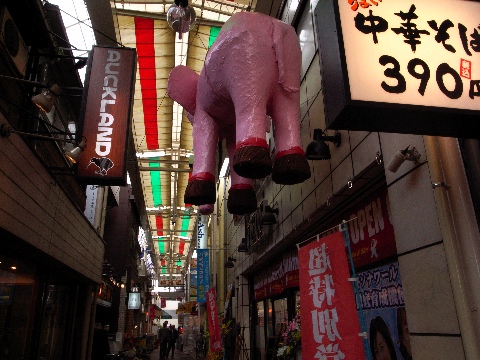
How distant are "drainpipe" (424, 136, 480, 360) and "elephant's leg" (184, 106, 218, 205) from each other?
88.9 inches

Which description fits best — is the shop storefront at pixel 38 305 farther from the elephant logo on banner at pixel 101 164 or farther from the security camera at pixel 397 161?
the security camera at pixel 397 161

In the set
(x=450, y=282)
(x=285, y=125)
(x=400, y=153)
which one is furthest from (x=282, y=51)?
(x=450, y=282)

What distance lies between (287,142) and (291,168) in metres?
0.38

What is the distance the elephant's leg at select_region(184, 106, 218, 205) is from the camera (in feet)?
13.9

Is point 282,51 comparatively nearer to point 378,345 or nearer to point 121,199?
point 378,345

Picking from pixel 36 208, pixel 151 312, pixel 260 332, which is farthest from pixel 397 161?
pixel 151 312

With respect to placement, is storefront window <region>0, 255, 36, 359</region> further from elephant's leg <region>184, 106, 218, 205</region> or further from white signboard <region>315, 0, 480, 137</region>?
white signboard <region>315, 0, 480, 137</region>

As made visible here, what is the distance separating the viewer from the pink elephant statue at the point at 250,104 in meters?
3.65

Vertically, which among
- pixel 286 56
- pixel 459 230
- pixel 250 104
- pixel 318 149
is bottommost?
pixel 459 230

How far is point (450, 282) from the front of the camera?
2.54 metres

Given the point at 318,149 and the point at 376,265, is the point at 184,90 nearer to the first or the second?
the point at 318,149

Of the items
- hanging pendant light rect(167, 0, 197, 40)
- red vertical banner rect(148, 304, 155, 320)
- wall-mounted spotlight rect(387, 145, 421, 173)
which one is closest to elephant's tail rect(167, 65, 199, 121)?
hanging pendant light rect(167, 0, 197, 40)

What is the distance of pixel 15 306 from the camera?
6098 millimetres

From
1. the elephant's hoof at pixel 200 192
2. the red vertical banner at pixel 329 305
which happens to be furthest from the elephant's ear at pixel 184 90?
the red vertical banner at pixel 329 305
